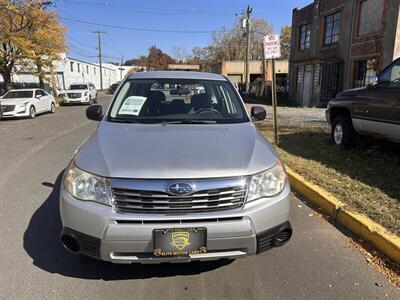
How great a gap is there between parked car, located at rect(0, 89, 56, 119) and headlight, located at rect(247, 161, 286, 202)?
54.8ft

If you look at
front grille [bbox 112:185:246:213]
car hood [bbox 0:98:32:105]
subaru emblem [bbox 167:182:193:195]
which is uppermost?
subaru emblem [bbox 167:182:193:195]

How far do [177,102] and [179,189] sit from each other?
1912 mm

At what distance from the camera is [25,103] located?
17.6 m

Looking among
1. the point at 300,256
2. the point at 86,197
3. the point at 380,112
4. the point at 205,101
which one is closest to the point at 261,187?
the point at 300,256

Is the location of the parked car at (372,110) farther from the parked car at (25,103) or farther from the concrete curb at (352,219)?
the parked car at (25,103)

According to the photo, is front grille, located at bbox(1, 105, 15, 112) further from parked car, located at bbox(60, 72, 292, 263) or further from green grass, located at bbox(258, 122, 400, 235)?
parked car, located at bbox(60, 72, 292, 263)

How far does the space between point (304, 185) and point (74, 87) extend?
27676 mm

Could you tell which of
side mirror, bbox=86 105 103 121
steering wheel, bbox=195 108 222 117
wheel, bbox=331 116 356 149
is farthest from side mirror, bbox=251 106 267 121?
wheel, bbox=331 116 356 149

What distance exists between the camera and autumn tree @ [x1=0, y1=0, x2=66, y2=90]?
22.4 m

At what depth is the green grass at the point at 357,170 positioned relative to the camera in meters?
4.62

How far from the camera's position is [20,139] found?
11211 millimetres

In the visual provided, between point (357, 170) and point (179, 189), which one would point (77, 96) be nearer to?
point (357, 170)

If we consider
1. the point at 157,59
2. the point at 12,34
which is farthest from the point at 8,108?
the point at 157,59

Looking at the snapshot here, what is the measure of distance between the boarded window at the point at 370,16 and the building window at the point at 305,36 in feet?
21.7
